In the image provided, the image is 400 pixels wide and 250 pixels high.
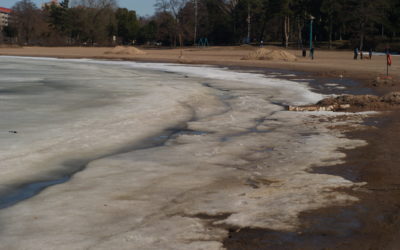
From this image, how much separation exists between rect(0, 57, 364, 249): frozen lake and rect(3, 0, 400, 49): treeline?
46506mm

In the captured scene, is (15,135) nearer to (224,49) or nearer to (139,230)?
(139,230)

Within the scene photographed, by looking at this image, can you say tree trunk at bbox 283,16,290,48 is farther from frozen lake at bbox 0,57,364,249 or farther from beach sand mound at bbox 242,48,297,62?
frozen lake at bbox 0,57,364,249

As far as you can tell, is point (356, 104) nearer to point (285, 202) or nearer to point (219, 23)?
point (285, 202)

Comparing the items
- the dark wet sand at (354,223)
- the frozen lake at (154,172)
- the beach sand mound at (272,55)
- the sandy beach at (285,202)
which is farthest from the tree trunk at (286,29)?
the dark wet sand at (354,223)

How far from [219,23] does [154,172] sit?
90.8m

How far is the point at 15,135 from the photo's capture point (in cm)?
1108

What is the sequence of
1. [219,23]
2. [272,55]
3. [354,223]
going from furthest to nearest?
[219,23], [272,55], [354,223]

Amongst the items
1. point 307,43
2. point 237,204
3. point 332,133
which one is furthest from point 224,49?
point 237,204

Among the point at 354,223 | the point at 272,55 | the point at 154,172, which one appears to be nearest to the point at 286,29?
the point at 272,55

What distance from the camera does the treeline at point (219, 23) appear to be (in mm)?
70812

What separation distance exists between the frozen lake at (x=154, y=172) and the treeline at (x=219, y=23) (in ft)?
153

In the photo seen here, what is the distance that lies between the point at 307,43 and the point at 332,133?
263ft

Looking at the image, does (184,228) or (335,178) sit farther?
(335,178)

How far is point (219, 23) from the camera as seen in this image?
3819 inches
